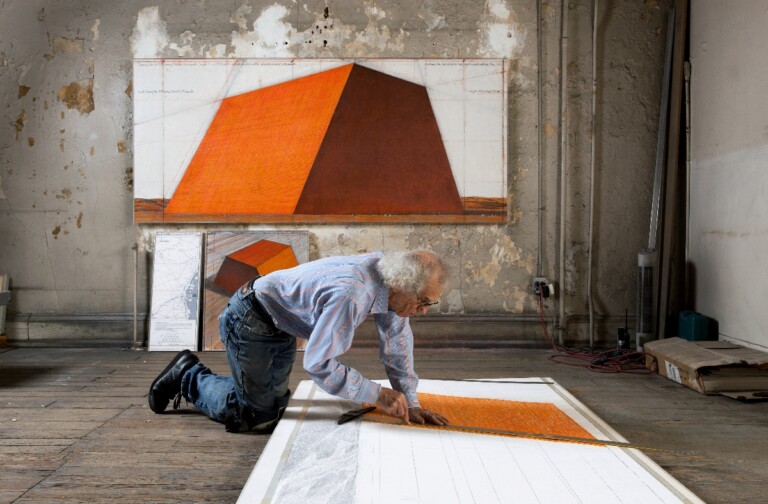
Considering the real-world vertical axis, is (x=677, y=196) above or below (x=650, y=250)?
above

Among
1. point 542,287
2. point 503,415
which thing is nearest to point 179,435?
point 503,415

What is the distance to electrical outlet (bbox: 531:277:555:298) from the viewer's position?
4.48 m

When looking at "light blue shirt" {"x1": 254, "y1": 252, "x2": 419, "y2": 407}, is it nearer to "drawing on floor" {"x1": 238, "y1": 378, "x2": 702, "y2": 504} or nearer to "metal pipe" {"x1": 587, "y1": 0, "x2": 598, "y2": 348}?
"drawing on floor" {"x1": 238, "y1": 378, "x2": 702, "y2": 504}

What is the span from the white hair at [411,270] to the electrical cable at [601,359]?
211cm

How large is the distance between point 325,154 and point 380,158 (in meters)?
0.39

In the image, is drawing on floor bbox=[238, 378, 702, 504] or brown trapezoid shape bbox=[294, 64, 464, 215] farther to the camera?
brown trapezoid shape bbox=[294, 64, 464, 215]

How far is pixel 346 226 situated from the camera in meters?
4.56

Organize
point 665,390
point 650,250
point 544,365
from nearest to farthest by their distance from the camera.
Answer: point 665,390, point 544,365, point 650,250

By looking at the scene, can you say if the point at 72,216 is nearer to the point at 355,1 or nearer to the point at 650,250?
the point at 355,1

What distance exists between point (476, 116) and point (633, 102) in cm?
113

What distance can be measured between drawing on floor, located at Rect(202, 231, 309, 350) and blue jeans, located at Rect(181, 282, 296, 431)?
1.98 m

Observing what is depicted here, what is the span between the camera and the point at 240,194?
4.55 m

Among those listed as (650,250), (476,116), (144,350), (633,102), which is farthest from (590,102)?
(144,350)

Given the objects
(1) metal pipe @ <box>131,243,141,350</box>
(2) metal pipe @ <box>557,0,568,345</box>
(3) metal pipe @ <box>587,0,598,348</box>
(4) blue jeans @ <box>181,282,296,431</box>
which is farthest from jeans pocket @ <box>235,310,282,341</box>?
(3) metal pipe @ <box>587,0,598,348</box>
